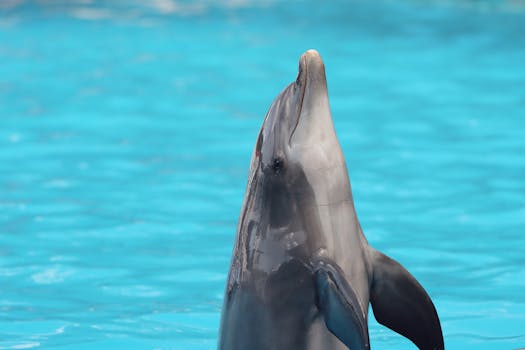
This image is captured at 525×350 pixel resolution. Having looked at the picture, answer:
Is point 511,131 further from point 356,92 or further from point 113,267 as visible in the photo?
point 113,267

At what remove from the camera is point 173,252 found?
6184mm

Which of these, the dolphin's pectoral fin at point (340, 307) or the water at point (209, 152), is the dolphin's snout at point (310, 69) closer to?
the dolphin's pectoral fin at point (340, 307)

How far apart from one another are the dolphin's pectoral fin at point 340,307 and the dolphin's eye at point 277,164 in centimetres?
34

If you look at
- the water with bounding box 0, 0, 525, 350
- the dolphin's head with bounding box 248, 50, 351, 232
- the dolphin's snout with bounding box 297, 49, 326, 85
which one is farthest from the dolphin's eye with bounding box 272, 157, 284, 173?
the water with bounding box 0, 0, 525, 350

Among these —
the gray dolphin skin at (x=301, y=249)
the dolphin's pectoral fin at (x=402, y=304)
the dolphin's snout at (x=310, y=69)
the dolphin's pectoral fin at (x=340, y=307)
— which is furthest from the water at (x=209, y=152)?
the dolphin's snout at (x=310, y=69)

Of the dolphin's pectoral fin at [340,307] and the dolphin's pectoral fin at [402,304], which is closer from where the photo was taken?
the dolphin's pectoral fin at [340,307]

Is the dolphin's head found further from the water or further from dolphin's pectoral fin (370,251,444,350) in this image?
the water

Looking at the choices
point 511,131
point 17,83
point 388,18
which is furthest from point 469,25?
point 17,83

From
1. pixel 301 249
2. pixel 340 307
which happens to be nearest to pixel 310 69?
pixel 301 249

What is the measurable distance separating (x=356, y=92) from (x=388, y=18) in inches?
139

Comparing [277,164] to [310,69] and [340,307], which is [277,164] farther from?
[340,307]

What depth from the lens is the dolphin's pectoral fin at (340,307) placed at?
3361 mm

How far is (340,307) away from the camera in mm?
3400

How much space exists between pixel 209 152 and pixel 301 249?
4.62 meters
